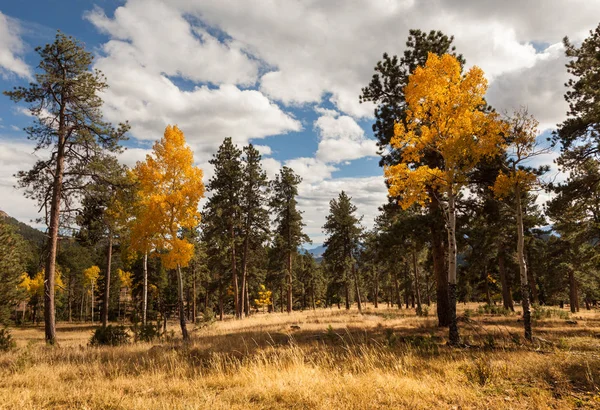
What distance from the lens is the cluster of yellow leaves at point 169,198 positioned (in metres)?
13.5

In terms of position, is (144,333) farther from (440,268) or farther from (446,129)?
(446,129)

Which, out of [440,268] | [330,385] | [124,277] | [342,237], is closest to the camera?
[330,385]

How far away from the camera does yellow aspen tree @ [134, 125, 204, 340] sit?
13.5 meters

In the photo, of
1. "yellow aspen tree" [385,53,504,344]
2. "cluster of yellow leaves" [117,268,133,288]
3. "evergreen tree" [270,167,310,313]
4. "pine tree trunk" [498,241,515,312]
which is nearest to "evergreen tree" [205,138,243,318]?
"evergreen tree" [270,167,310,313]

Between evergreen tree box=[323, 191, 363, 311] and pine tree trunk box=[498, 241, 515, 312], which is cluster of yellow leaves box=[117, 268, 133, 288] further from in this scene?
pine tree trunk box=[498, 241, 515, 312]

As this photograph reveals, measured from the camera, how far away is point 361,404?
4215 millimetres

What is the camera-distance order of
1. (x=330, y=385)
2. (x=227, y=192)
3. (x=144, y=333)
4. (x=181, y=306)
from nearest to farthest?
(x=330, y=385) → (x=144, y=333) → (x=181, y=306) → (x=227, y=192)

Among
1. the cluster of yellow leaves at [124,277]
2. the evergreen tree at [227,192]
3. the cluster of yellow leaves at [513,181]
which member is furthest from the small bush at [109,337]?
the cluster of yellow leaves at [124,277]

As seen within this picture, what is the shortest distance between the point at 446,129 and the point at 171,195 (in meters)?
11.7

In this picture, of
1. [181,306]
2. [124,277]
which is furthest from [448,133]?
[124,277]

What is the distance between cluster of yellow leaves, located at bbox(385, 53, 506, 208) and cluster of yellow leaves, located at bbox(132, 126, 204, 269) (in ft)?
29.5

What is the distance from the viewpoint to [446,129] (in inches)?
405

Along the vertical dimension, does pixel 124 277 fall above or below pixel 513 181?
below

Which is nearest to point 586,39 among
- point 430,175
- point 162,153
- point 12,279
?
point 430,175
